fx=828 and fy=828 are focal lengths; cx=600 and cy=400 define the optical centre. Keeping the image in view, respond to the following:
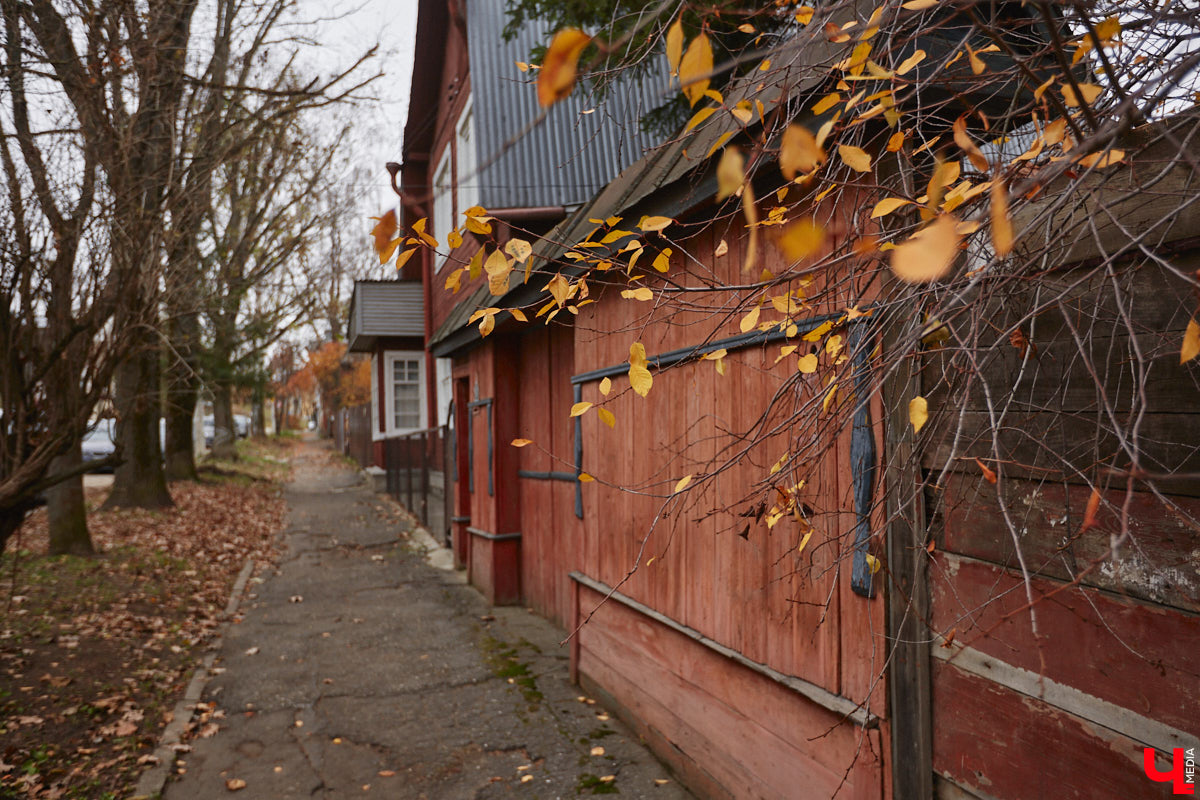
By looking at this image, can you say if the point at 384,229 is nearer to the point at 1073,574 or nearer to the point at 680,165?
the point at 1073,574

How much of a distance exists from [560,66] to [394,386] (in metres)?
20.9

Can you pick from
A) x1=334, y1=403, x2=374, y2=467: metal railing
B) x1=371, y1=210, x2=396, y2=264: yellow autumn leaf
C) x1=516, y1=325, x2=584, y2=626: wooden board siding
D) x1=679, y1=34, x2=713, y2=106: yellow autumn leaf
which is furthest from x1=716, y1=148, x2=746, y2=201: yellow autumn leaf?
x1=334, y1=403, x2=374, y2=467: metal railing

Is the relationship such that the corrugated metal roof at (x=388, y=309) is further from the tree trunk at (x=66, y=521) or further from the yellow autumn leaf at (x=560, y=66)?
the yellow autumn leaf at (x=560, y=66)

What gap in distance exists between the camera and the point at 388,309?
63.4ft

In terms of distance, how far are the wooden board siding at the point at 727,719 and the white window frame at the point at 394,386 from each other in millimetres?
15936

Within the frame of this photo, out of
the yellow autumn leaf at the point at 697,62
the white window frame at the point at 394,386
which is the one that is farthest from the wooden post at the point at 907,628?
the white window frame at the point at 394,386

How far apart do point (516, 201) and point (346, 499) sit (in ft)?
37.3

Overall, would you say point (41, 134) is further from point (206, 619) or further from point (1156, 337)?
point (1156, 337)

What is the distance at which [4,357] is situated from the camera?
17.4 feet

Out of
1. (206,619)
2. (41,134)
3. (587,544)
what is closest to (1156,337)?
(587,544)

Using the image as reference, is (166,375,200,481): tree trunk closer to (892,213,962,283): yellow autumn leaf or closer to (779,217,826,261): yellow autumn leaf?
(779,217,826,261): yellow autumn leaf

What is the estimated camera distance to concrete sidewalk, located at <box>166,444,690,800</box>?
15.5 feet

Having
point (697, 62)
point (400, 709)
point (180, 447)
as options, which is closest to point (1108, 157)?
point (697, 62)

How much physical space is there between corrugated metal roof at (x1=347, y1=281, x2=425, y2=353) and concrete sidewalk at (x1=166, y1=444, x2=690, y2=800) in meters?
9.90
